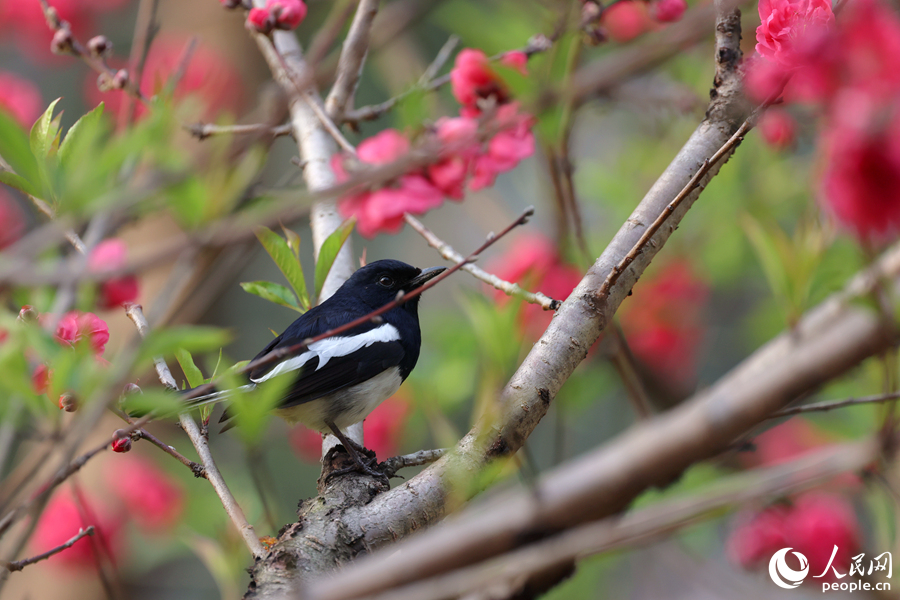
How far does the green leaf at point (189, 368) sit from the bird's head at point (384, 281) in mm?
1235

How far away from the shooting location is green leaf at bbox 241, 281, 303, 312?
2.29 metres

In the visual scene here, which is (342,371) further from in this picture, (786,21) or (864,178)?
(864,178)

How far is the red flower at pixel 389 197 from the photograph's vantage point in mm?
1467

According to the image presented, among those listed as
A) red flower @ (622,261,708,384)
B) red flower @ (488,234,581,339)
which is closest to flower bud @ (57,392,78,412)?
red flower @ (488,234,581,339)

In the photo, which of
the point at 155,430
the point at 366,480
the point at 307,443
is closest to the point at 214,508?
the point at 307,443

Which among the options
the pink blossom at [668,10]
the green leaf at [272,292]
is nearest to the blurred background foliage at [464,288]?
the green leaf at [272,292]

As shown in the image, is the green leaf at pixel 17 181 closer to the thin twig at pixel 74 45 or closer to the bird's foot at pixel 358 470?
the thin twig at pixel 74 45

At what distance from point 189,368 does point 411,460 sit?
74cm

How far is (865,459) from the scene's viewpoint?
64cm

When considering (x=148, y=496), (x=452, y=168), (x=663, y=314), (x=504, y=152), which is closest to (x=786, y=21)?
(x=504, y=152)

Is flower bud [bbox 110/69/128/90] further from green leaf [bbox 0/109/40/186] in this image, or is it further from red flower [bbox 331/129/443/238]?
green leaf [bbox 0/109/40/186]

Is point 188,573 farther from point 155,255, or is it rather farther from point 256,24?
point 155,255

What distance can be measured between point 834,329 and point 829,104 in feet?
0.91

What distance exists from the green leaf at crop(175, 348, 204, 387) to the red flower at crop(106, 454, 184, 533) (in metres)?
2.16
